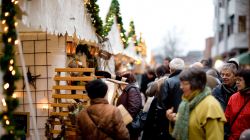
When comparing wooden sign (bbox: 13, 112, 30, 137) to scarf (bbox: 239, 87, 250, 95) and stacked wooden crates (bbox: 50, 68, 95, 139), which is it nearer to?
stacked wooden crates (bbox: 50, 68, 95, 139)

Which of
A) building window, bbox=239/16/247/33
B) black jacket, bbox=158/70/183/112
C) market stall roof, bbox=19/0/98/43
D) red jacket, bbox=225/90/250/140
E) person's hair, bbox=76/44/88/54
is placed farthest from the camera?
building window, bbox=239/16/247/33

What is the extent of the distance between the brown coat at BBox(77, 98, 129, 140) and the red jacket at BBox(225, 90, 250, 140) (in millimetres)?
1476

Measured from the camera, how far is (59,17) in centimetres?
769

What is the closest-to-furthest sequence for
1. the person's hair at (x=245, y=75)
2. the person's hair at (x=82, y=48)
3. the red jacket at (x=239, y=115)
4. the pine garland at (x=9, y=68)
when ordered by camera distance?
the pine garland at (x=9, y=68) → the red jacket at (x=239, y=115) → the person's hair at (x=245, y=75) → the person's hair at (x=82, y=48)

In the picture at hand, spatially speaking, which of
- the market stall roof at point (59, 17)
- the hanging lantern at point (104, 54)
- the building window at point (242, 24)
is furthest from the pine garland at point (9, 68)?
the building window at point (242, 24)

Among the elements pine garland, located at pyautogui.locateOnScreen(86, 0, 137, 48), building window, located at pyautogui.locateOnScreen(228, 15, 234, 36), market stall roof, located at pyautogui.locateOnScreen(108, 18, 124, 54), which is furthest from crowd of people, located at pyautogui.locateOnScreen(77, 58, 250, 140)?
building window, located at pyautogui.locateOnScreen(228, 15, 234, 36)

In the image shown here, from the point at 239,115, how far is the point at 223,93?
1059 mm

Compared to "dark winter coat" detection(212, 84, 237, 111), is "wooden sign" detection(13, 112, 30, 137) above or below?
below

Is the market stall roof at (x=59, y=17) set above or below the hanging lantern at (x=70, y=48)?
above

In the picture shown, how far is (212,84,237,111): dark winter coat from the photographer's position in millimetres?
6664

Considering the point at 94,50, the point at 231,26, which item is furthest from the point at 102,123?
the point at 231,26

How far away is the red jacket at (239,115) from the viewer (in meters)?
5.64

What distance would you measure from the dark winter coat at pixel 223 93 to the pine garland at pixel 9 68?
321 centimetres

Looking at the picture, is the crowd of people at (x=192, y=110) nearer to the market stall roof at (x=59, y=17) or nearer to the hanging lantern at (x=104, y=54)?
the market stall roof at (x=59, y=17)
